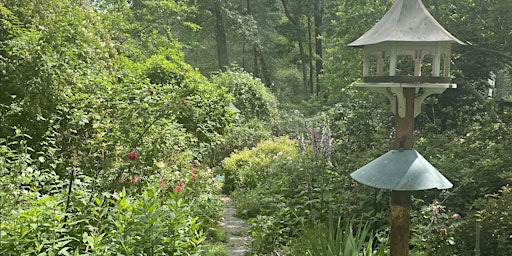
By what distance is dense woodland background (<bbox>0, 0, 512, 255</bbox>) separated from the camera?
292cm

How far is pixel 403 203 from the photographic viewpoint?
2.56 m

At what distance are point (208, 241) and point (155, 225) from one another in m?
2.13

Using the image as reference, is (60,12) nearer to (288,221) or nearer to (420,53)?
(288,221)

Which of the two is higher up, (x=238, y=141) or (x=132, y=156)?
(x=132, y=156)

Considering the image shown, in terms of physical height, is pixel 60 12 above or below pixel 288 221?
above

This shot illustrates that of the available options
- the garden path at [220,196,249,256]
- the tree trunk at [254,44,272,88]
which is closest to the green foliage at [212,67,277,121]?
the garden path at [220,196,249,256]

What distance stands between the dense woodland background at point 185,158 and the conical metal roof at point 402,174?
0.91m

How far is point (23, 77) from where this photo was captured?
3.95 metres

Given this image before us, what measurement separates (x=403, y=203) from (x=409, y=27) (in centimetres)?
Answer: 108

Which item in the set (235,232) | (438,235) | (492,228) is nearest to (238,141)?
(235,232)

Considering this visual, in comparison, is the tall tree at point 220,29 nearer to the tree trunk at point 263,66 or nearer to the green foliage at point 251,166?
the tree trunk at point 263,66

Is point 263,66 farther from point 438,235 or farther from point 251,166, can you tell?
point 438,235

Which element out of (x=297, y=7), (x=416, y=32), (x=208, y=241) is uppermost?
(x=297, y=7)

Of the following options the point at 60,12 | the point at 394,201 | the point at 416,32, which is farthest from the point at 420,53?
the point at 60,12
